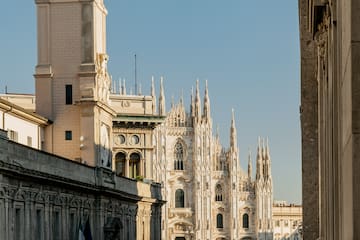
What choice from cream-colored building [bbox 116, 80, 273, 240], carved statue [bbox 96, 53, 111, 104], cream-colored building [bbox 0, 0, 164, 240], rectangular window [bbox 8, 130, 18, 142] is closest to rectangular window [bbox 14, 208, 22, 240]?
cream-colored building [bbox 0, 0, 164, 240]

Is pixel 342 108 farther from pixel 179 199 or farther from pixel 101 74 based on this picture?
pixel 179 199

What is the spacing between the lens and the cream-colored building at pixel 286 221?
161 meters

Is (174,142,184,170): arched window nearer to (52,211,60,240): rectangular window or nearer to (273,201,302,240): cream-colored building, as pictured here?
(273,201,302,240): cream-colored building

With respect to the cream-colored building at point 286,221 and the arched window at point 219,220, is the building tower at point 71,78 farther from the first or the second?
the cream-colored building at point 286,221

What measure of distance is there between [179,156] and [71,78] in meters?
90.9

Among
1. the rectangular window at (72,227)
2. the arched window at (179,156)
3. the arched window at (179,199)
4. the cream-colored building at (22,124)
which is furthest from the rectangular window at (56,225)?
the arched window at (179,156)

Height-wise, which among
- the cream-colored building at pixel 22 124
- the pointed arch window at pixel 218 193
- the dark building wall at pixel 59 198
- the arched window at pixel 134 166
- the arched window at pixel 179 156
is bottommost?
the dark building wall at pixel 59 198

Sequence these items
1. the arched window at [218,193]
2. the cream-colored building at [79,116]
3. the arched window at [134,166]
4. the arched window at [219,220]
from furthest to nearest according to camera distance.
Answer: the arched window at [218,193] → the arched window at [219,220] → the arched window at [134,166] → the cream-colored building at [79,116]

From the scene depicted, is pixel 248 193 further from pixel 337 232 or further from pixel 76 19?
pixel 337 232

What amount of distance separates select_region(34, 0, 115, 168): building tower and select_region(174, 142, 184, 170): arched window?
89.9 metres

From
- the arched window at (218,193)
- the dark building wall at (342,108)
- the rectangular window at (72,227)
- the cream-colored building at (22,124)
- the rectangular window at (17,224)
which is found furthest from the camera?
the arched window at (218,193)

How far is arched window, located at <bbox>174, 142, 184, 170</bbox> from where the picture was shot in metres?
151

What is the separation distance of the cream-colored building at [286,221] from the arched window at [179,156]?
A: 1788cm

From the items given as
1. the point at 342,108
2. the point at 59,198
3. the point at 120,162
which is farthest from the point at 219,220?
the point at 342,108
